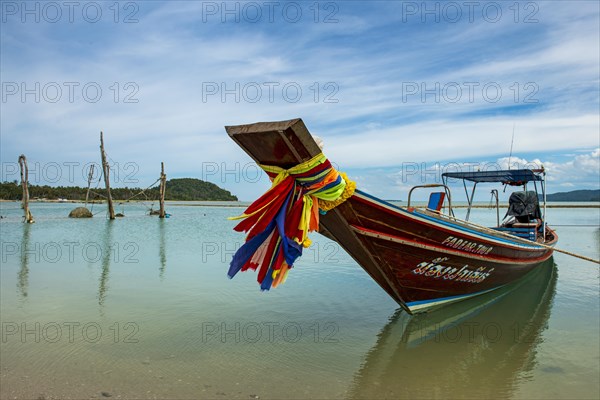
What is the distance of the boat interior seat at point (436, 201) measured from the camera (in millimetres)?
7305

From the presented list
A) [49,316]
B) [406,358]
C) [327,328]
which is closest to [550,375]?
[406,358]

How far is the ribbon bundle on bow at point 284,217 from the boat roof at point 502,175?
7.45m

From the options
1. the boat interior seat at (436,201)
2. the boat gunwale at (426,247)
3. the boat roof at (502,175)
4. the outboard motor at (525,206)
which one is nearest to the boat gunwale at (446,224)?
the boat gunwale at (426,247)

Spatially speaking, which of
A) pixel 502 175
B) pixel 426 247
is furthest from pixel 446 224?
pixel 502 175

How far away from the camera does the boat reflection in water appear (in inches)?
167

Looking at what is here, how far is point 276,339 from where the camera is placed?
5.45 m

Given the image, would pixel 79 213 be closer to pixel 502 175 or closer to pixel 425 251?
pixel 502 175

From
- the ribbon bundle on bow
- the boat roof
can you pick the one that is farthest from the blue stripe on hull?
the boat roof

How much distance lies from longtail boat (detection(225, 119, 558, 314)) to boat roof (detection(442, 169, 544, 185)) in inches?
81.4

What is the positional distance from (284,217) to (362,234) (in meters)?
1.58

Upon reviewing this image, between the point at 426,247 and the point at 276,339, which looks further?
the point at 426,247

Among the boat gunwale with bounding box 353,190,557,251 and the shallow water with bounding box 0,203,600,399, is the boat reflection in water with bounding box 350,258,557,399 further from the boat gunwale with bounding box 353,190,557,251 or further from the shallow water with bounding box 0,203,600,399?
the boat gunwale with bounding box 353,190,557,251

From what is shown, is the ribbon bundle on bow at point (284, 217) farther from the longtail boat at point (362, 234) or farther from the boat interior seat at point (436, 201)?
the boat interior seat at point (436, 201)

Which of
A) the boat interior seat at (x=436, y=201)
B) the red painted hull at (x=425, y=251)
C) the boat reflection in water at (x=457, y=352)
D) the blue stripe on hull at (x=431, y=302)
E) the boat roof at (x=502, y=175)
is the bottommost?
the boat reflection in water at (x=457, y=352)
